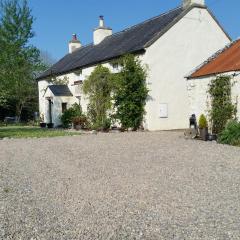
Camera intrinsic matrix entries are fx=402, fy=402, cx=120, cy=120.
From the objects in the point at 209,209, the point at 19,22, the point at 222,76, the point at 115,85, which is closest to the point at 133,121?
the point at 115,85

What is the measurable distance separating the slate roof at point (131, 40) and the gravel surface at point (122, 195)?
12.2 meters

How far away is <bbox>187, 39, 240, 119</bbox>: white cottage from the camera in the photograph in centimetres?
1720

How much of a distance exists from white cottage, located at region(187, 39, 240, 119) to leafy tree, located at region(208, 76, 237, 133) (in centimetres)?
24

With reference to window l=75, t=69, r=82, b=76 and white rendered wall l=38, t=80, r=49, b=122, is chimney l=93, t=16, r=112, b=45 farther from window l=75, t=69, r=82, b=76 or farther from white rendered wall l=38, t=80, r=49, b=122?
white rendered wall l=38, t=80, r=49, b=122

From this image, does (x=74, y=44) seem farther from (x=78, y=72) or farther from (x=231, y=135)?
(x=231, y=135)

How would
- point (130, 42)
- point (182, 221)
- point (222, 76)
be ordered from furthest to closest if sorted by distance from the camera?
point (130, 42), point (222, 76), point (182, 221)

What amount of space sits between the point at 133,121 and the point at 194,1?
8.35m

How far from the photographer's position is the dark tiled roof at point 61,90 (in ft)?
105

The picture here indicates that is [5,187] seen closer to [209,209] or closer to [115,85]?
[209,209]

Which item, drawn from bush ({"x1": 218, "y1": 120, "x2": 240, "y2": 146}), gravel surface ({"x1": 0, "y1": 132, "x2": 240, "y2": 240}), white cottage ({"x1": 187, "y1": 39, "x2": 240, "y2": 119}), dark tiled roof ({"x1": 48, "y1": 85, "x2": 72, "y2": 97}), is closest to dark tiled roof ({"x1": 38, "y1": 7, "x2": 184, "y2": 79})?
dark tiled roof ({"x1": 48, "y1": 85, "x2": 72, "y2": 97})

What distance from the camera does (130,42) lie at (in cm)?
2650

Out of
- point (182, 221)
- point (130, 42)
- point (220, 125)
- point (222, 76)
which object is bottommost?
point (182, 221)

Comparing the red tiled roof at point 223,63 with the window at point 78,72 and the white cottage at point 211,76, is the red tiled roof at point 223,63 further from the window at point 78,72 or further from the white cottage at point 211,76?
the window at point 78,72

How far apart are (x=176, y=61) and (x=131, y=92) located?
136 inches
